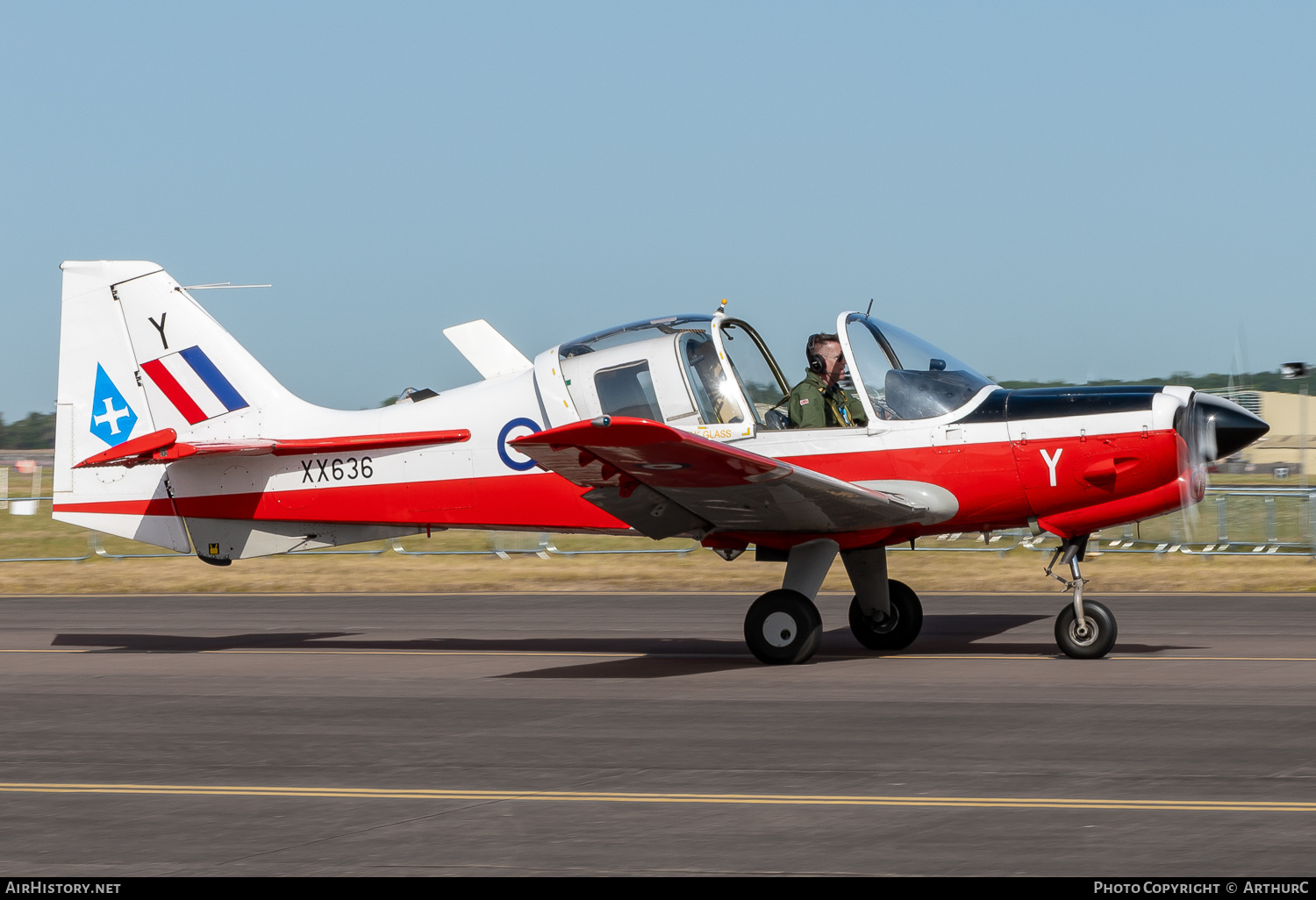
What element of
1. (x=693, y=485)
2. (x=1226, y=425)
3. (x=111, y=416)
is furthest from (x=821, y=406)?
(x=111, y=416)

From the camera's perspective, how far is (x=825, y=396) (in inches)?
433

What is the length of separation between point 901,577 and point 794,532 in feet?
27.0

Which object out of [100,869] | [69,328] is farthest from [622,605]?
[100,869]

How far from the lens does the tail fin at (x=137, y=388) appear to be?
12562 mm

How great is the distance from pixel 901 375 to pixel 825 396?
2.02ft

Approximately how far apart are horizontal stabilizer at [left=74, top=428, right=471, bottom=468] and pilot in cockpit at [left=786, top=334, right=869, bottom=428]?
279cm

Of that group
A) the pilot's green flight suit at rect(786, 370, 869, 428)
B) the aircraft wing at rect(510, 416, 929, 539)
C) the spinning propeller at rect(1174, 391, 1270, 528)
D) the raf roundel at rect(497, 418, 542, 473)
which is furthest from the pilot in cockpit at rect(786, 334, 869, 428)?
the spinning propeller at rect(1174, 391, 1270, 528)

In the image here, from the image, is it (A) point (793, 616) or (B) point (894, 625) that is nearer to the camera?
(A) point (793, 616)

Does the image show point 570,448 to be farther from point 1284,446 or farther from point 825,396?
point 1284,446

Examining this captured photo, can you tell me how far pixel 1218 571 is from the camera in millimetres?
17969

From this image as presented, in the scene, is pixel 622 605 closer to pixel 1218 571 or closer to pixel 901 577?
pixel 901 577

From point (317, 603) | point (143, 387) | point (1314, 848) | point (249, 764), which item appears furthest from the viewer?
point (317, 603)

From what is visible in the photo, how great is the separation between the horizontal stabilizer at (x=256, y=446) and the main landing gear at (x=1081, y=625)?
4944mm

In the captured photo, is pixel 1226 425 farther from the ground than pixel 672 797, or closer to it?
farther from the ground
